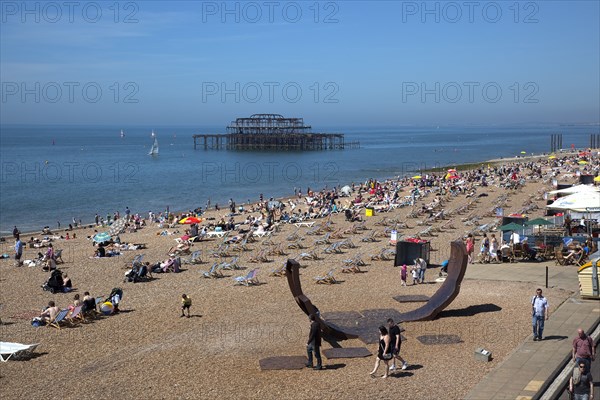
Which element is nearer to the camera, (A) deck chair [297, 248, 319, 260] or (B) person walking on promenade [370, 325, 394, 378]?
(B) person walking on promenade [370, 325, 394, 378]

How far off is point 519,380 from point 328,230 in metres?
16.0

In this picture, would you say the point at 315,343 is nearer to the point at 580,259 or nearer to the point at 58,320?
the point at 58,320

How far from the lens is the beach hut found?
11859mm

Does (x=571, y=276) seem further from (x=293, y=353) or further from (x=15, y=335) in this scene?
(x=15, y=335)

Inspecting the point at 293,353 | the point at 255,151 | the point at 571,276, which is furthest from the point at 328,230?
the point at 255,151

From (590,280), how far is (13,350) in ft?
32.2

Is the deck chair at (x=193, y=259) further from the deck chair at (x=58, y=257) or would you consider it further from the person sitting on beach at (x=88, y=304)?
the person sitting on beach at (x=88, y=304)

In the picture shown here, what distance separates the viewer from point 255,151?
339 feet

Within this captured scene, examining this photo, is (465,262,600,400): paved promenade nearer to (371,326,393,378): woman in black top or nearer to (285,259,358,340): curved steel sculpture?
(371,326,393,378): woman in black top

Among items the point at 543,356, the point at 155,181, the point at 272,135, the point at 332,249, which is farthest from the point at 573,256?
the point at 272,135

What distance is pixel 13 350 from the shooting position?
10.3m

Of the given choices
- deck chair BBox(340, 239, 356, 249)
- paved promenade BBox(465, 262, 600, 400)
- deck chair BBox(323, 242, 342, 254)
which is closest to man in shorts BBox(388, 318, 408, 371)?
paved promenade BBox(465, 262, 600, 400)

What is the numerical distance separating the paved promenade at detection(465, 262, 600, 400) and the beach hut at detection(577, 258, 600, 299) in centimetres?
14

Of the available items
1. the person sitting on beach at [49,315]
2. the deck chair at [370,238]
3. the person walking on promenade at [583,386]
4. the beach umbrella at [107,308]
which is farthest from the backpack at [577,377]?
the deck chair at [370,238]
